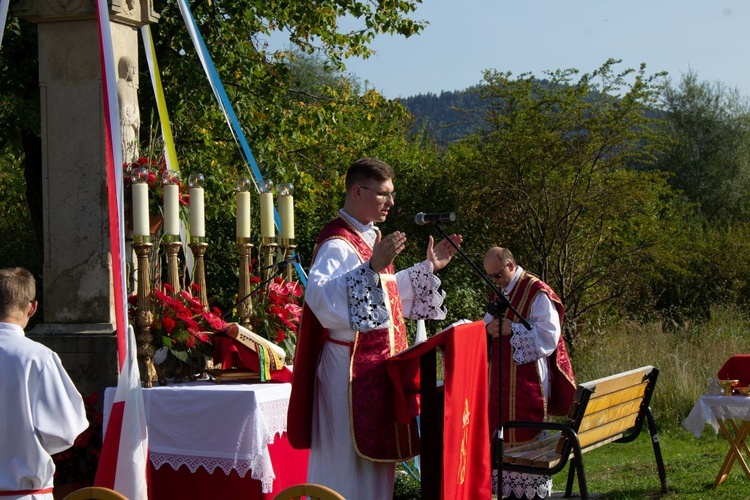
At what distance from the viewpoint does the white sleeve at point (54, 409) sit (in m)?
4.14

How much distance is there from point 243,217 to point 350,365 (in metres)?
1.61

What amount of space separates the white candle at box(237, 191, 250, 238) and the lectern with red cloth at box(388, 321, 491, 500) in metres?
1.70

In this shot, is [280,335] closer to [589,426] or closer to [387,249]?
[387,249]

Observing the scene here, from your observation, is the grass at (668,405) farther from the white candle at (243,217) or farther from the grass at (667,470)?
the white candle at (243,217)

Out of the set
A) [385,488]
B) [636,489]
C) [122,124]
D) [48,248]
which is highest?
[122,124]

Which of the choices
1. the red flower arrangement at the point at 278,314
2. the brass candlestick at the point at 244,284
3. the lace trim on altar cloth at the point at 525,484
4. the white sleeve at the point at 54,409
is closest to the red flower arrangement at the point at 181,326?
the brass candlestick at the point at 244,284

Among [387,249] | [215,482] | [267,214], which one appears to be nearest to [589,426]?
[267,214]

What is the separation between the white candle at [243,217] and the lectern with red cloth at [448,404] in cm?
170

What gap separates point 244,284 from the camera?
6082 mm

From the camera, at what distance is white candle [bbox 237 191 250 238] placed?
6.05m

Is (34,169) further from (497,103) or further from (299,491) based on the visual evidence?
(299,491)

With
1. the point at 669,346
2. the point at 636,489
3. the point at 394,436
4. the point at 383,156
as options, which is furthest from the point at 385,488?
the point at 383,156

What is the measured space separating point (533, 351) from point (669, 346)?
609 cm

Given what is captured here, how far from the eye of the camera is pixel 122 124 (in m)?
6.39
